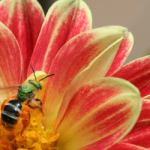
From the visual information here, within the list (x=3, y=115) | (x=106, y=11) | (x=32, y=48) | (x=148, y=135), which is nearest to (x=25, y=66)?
(x=32, y=48)

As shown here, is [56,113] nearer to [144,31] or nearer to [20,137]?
[20,137]

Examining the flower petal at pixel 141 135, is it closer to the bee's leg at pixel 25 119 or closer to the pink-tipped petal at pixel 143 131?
the pink-tipped petal at pixel 143 131

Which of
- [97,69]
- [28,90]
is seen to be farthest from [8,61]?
[97,69]

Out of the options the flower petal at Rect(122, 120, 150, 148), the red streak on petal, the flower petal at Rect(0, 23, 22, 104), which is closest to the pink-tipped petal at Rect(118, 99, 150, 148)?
the flower petal at Rect(122, 120, 150, 148)

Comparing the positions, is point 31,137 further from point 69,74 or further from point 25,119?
point 69,74

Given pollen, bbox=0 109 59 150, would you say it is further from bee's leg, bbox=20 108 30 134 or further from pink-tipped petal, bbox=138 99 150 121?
pink-tipped petal, bbox=138 99 150 121

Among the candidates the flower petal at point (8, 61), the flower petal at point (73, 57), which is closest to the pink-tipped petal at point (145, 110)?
the flower petal at point (73, 57)
